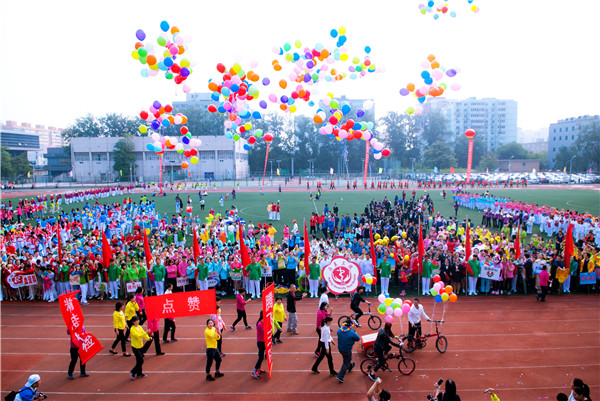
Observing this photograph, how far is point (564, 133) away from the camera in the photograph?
319 feet

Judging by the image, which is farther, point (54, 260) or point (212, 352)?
point (54, 260)

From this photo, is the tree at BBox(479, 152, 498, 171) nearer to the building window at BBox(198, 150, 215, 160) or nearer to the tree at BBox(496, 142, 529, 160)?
the tree at BBox(496, 142, 529, 160)

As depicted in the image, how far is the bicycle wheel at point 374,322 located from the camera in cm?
1109

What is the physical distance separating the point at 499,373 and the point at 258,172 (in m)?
75.1

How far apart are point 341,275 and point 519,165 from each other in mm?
98231

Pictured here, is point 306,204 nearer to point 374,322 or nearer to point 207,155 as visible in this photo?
point 374,322

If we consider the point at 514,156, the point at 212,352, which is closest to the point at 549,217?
the point at 212,352

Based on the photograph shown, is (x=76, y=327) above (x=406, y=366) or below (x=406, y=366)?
above

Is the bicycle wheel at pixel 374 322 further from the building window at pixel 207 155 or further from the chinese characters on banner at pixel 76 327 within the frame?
the building window at pixel 207 155

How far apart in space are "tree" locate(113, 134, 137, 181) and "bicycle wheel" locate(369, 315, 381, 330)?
64064 mm

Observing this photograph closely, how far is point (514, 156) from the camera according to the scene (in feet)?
326

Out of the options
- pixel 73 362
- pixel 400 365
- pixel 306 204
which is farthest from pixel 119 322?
pixel 306 204

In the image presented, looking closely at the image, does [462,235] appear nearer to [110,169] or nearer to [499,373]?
[499,373]

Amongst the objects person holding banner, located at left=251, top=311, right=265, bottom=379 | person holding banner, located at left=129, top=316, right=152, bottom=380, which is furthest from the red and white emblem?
person holding banner, located at left=129, top=316, right=152, bottom=380
